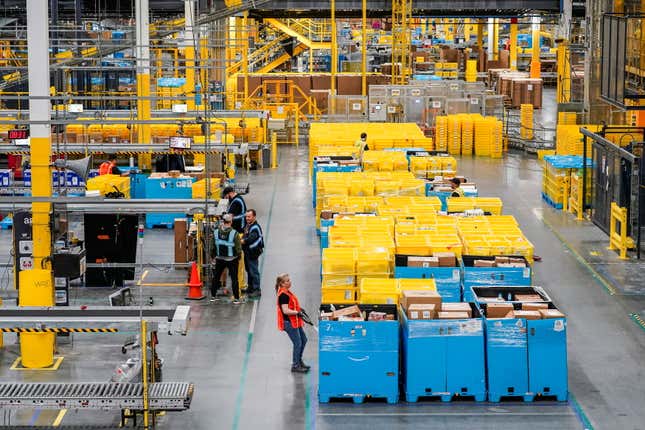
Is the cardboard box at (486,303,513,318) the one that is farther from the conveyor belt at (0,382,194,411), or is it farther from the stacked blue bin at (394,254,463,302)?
the conveyor belt at (0,382,194,411)

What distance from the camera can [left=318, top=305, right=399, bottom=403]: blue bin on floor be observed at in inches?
516

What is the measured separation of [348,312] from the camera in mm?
13742

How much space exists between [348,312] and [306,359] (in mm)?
1528

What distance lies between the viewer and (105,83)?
143 ft

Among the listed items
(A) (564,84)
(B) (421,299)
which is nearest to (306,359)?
→ (B) (421,299)

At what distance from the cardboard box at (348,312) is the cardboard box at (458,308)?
1.02 metres

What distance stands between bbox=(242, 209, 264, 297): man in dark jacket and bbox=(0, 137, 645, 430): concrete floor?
311 millimetres

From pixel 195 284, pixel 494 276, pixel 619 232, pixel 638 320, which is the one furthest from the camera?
pixel 619 232

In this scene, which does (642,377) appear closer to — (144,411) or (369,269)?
(369,269)

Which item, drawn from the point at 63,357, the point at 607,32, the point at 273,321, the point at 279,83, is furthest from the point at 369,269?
the point at 279,83

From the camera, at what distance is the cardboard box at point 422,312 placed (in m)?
13.4

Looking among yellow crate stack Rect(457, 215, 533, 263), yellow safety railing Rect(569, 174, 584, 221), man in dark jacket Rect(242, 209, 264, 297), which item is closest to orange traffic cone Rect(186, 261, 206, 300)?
man in dark jacket Rect(242, 209, 264, 297)

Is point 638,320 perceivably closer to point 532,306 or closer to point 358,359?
point 532,306

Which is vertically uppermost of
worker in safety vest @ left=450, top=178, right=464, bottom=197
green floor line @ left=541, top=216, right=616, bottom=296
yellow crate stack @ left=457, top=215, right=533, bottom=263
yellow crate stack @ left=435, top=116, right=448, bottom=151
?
yellow crate stack @ left=435, top=116, right=448, bottom=151
